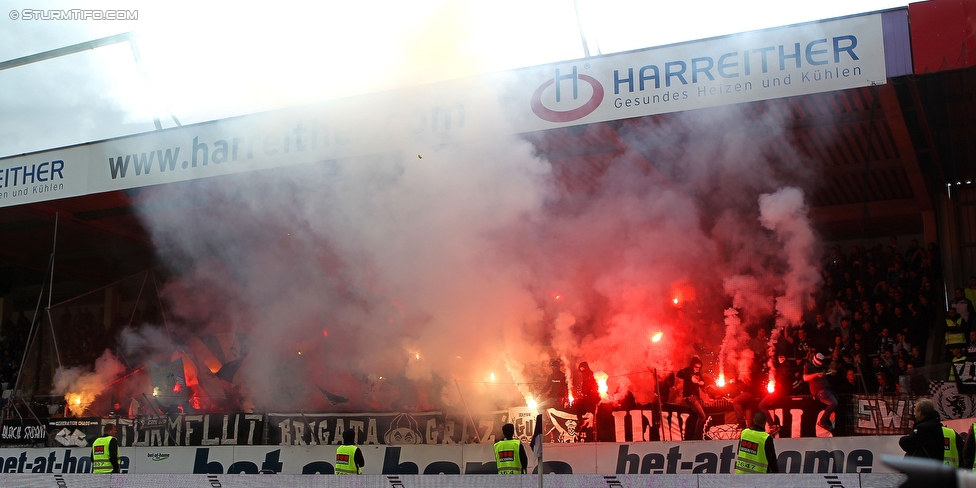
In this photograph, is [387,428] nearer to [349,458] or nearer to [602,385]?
[349,458]

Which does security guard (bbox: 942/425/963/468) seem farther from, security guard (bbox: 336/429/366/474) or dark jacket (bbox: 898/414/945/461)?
security guard (bbox: 336/429/366/474)

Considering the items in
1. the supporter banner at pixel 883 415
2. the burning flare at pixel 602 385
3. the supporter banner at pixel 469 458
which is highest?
the burning flare at pixel 602 385

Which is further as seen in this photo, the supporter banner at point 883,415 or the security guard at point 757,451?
the supporter banner at point 883,415

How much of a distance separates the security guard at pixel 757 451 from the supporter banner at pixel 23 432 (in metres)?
9.38

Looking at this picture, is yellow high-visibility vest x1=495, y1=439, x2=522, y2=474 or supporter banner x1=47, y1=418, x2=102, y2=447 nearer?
yellow high-visibility vest x1=495, y1=439, x2=522, y2=474

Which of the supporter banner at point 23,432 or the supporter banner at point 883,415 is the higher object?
the supporter banner at point 883,415

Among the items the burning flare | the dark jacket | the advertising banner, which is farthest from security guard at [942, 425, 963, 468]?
the advertising banner

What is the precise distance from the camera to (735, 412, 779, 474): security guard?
6.57 m

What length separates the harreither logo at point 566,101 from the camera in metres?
8.34

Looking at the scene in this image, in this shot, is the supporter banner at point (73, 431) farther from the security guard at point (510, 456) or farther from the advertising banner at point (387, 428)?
the security guard at point (510, 456)

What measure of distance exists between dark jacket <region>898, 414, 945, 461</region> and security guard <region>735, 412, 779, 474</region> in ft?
3.23

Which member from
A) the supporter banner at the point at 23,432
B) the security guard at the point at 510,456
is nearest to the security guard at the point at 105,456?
the supporter banner at the point at 23,432

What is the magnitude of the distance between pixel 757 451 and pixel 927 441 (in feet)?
4.06

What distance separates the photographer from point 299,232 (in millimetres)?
11617
